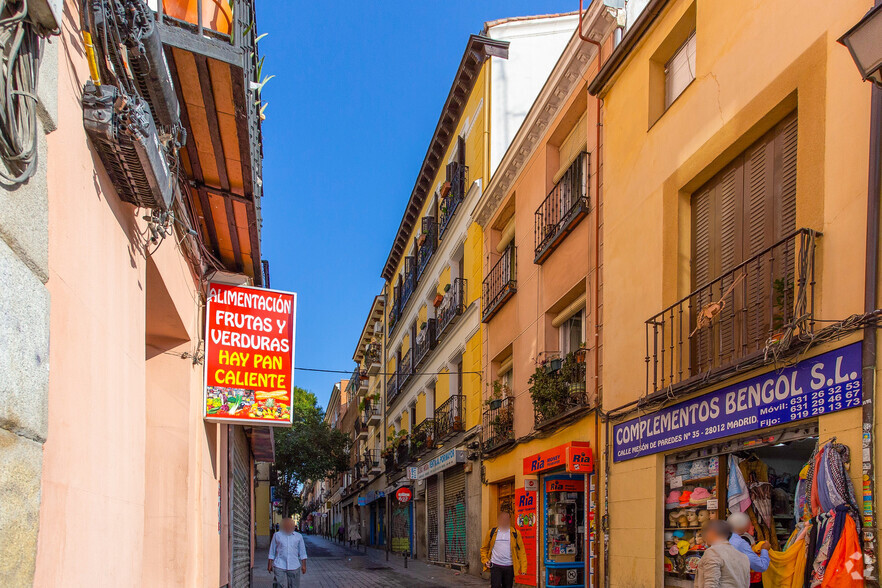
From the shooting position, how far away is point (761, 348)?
7820mm

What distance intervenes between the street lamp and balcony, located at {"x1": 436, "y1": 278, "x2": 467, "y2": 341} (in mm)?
17259

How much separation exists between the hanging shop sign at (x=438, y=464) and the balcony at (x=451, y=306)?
3.85 m

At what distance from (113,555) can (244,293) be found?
4.62m

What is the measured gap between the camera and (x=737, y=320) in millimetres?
8539

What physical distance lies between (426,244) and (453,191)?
495 centimetres

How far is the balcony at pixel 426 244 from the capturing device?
27.1 metres

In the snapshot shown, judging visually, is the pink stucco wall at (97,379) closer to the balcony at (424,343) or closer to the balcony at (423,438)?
the balcony at (423,438)

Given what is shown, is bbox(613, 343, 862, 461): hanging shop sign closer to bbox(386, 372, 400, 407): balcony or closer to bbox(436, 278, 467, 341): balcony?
bbox(436, 278, 467, 341): balcony

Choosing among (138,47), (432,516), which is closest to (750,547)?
(138,47)

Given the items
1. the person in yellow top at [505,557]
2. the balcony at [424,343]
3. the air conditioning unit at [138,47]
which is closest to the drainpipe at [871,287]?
the air conditioning unit at [138,47]

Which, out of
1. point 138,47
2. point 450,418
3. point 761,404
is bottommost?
point 450,418

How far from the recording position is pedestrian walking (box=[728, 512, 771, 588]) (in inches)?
274

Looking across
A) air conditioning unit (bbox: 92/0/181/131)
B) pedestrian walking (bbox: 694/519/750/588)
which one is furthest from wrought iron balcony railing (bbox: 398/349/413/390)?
air conditioning unit (bbox: 92/0/181/131)

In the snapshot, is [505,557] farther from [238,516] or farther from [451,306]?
[451,306]
